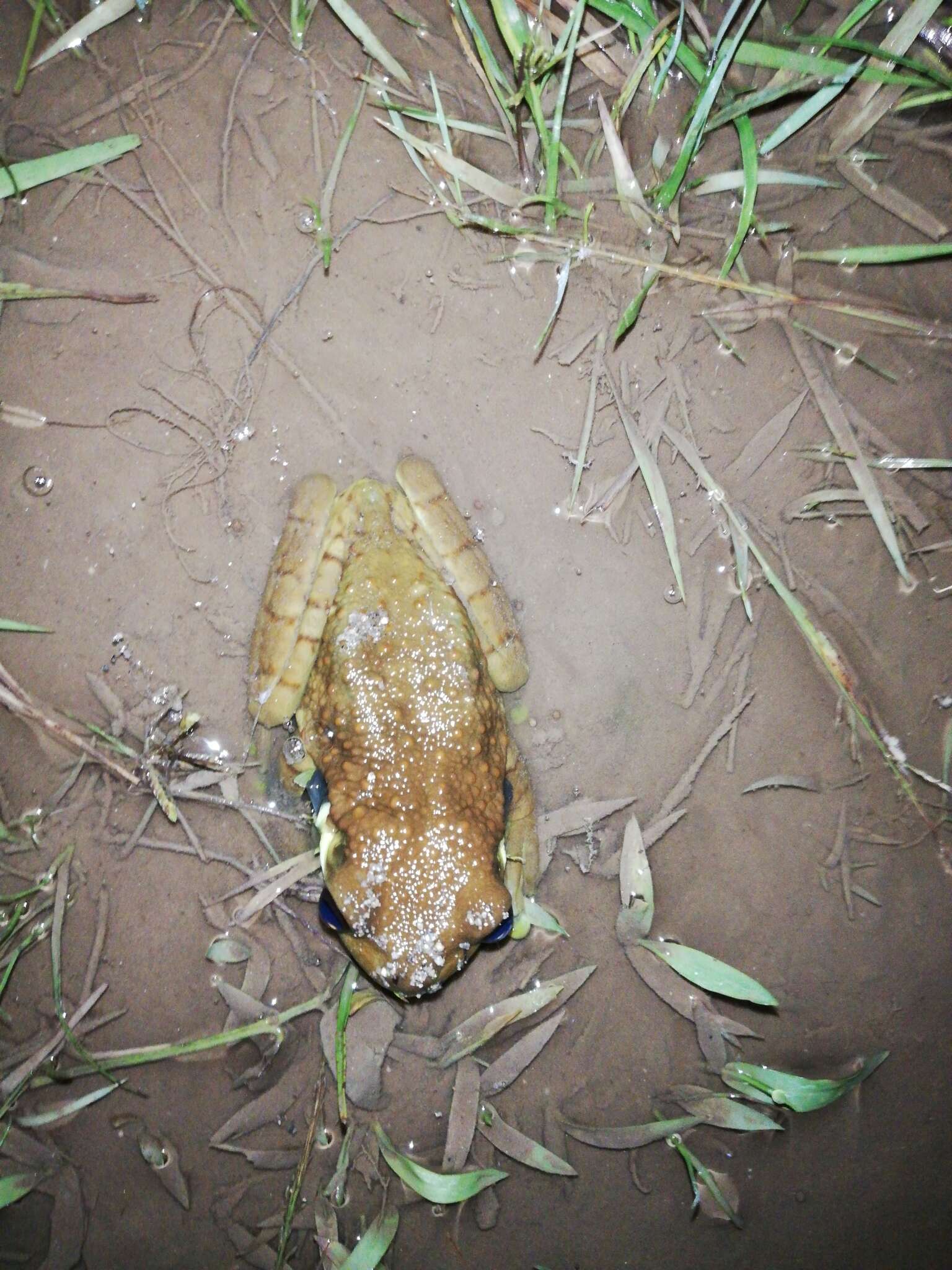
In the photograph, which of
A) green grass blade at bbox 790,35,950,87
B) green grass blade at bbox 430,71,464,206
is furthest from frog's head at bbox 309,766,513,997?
green grass blade at bbox 790,35,950,87

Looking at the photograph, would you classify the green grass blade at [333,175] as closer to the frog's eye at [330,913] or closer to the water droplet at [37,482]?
the water droplet at [37,482]

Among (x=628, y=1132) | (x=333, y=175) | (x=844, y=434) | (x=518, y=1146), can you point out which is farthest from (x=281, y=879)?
(x=844, y=434)

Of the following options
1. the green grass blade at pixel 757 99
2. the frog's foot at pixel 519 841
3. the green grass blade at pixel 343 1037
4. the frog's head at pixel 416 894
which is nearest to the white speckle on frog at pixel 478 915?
the frog's head at pixel 416 894

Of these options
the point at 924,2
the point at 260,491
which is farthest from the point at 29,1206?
the point at 924,2

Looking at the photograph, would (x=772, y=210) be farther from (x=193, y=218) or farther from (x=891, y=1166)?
(x=891, y=1166)

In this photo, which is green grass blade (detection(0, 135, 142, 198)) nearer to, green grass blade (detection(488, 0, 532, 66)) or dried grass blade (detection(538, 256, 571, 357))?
dried grass blade (detection(538, 256, 571, 357))

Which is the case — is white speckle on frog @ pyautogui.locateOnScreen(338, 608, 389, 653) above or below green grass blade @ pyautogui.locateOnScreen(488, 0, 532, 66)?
below
